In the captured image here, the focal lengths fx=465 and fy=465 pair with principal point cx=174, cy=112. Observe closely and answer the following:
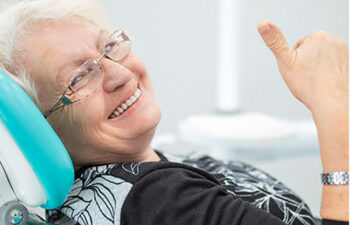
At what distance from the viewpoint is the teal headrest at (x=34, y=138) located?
0.78 metres

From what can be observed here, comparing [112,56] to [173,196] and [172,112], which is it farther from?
[172,112]

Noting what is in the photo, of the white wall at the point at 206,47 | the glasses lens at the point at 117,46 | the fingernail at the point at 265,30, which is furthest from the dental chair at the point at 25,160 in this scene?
the white wall at the point at 206,47

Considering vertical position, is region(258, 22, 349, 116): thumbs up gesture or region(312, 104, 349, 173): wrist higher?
region(258, 22, 349, 116): thumbs up gesture

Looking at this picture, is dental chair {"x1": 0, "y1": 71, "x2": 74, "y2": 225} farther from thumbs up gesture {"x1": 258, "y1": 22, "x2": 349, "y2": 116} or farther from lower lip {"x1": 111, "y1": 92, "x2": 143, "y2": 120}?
thumbs up gesture {"x1": 258, "y1": 22, "x2": 349, "y2": 116}

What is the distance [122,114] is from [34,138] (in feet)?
0.93

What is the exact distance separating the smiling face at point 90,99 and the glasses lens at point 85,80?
0.01 m

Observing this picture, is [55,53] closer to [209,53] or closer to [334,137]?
[334,137]

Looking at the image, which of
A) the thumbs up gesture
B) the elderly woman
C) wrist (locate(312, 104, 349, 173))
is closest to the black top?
the elderly woman

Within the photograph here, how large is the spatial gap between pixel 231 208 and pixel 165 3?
1.84m

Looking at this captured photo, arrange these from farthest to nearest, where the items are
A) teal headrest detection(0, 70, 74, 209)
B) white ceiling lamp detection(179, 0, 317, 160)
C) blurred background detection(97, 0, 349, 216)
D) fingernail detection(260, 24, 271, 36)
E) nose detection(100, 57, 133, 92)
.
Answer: blurred background detection(97, 0, 349, 216), white ceiling lamp detection(179, 0, 317, 160), nose detection(100, 57, 133, 92), fingernail detection(260, 24, 271, 36), teal headrest detection(0, 70, 74, 209)

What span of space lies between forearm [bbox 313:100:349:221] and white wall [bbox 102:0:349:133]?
5.25ft

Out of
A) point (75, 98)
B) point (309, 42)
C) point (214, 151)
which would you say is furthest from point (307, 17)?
point (75, 98)

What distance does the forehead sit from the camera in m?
0.96

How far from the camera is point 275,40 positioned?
92cm
